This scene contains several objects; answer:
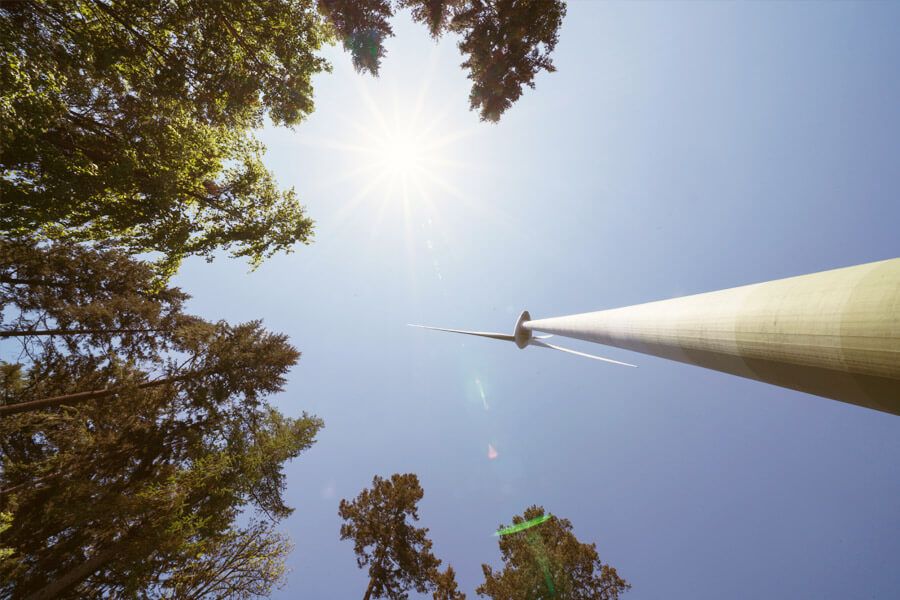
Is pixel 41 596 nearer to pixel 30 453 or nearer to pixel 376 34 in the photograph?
pixel 30 453

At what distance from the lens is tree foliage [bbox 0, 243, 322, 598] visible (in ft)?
25.6

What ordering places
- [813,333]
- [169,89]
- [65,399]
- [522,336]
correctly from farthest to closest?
[522,336]
[65,399]
[169,89]
[813,333]

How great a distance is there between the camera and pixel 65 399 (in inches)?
363

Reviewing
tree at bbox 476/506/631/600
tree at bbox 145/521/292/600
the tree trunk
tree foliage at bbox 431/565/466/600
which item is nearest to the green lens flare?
tree at bbox 476/506/631/600

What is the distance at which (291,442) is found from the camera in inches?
425

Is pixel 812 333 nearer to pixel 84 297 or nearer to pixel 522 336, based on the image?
pixel 522 336

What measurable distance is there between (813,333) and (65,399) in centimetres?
1552

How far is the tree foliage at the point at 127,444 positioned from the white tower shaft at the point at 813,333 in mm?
11682

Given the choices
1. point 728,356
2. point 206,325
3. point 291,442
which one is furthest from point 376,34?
point 291,442

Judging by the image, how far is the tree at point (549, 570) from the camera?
10859mm

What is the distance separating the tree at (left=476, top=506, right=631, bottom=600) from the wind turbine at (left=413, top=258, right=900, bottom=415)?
486 inches

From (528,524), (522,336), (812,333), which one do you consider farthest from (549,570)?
(812,333)

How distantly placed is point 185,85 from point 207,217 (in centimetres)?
359

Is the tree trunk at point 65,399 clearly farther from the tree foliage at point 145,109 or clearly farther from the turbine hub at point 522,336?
the turbine hub at point 522,336
